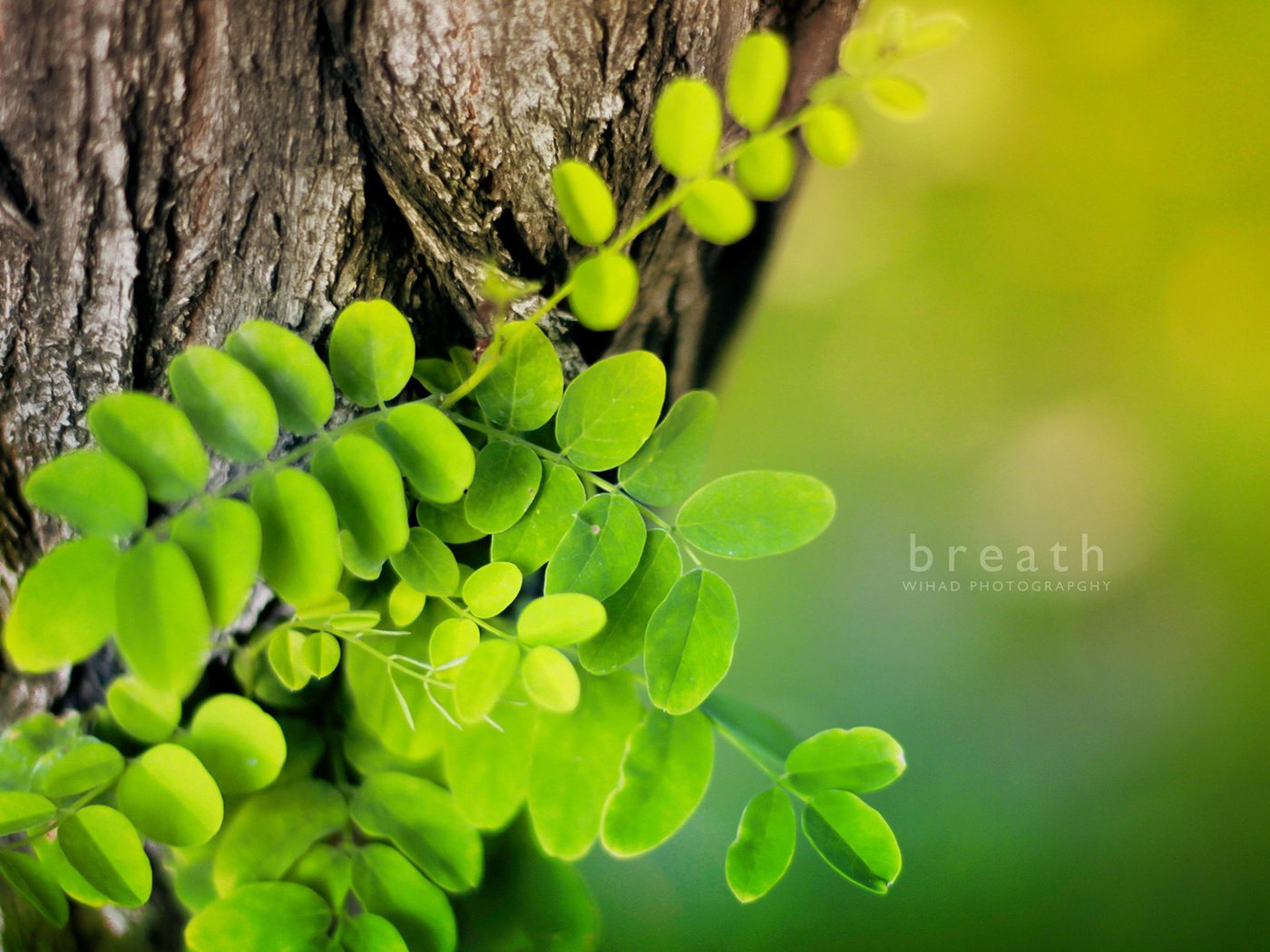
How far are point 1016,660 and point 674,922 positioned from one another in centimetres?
39

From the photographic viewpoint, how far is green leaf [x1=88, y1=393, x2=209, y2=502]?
1.05ft

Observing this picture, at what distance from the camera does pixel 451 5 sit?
1.21 ft

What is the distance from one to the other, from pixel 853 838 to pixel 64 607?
0.41 metres

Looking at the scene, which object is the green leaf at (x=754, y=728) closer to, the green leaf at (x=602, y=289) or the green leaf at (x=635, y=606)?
the green leaf at (x=635, y=606)

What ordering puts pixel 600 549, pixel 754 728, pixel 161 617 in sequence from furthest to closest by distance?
pixel 754 728
pixel 600 549
pixel 161 617

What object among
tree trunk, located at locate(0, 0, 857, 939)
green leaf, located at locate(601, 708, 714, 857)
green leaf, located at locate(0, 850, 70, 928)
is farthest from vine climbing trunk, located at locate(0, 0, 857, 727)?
green leaf, located at locate(601, 708, 714, 857)

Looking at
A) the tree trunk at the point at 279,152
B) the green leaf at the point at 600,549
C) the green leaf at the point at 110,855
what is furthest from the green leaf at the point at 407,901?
the tree trunk at the point at 279,152

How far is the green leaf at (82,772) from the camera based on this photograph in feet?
1.22

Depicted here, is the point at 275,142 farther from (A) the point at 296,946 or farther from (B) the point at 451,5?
(A) the point at 296,946

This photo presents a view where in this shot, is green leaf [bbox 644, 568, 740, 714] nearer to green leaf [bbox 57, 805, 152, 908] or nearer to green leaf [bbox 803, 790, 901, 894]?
green leaf [bbox 803, 790, 901, 894]

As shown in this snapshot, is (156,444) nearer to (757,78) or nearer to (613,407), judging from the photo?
(613,407)

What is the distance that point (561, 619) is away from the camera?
352 mm

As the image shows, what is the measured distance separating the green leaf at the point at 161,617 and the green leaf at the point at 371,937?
22 centimetres

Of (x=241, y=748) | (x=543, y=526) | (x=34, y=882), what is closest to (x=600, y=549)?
(x=543, y=526)
